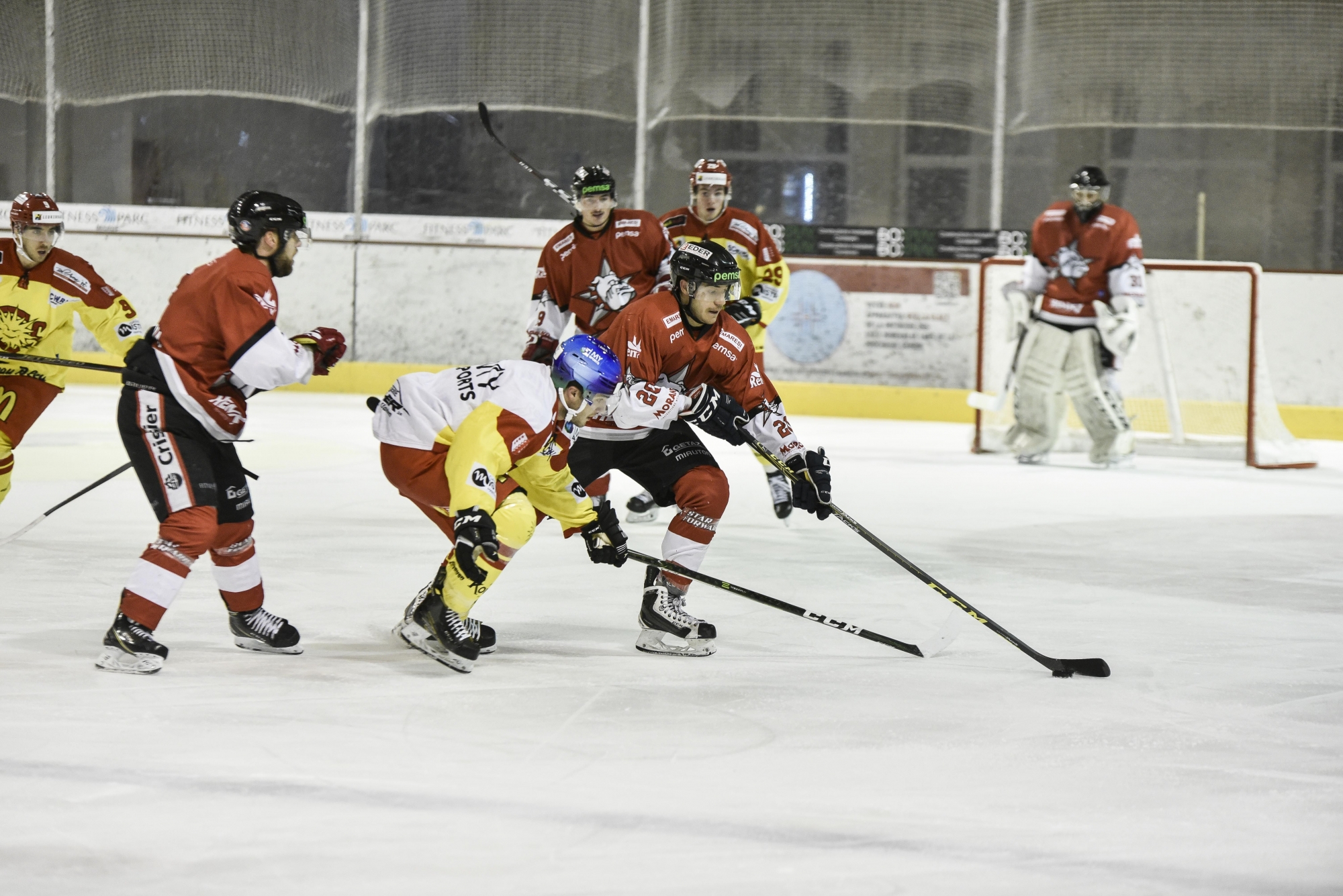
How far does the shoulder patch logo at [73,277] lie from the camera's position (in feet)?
15.0

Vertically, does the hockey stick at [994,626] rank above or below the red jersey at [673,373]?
below

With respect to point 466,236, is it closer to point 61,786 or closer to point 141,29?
point 141,29

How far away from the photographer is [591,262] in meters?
5.44

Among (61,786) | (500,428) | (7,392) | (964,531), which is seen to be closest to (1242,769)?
(500,428)

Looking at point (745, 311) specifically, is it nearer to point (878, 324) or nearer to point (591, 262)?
point (591, 262)

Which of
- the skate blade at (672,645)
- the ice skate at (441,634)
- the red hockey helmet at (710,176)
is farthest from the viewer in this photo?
the red hockey helmet at (710,176)

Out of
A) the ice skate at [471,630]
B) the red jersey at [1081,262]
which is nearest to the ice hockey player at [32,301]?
the ice skate at [471,630]

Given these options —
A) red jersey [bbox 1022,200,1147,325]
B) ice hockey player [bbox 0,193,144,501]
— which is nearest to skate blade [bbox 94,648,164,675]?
ice hockey player [bbox 0,193,144,501]

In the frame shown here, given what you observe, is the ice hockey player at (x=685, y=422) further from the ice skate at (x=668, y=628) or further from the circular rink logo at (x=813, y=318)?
the circular rink logo at (x=813, y=318)

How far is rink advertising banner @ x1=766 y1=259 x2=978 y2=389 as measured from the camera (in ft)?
33.9

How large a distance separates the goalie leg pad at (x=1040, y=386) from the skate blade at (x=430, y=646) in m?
5.40

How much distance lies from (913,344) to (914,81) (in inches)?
78.4

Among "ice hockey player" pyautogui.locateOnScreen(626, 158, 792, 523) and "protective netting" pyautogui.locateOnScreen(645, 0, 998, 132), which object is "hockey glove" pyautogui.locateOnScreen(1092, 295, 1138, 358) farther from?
"protective netting" pyautogui.locateOnScreen(645, 0, 998, 132)

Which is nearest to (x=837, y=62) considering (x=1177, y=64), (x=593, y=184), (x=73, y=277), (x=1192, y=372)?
(x=1177, y=64)
